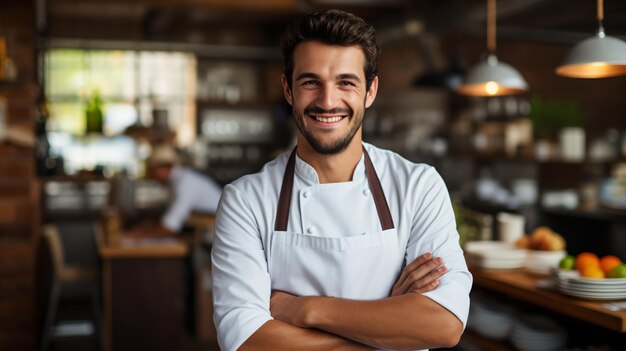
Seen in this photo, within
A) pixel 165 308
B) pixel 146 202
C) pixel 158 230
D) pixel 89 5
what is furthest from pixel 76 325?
pixel 89 5

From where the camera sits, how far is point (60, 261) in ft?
16.6

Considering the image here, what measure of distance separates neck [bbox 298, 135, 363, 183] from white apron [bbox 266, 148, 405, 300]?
0.14 meters

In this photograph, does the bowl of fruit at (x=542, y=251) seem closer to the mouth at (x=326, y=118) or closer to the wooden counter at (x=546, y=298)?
the wooden counter at (x=546, y=298)

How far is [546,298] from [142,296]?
2835 millimetres

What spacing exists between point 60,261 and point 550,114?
4.49 metres

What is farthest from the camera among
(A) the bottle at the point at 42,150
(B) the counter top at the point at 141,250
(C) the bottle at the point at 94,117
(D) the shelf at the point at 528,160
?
(C) the bottle at the point at 94,117

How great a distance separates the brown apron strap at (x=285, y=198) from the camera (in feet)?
5.74

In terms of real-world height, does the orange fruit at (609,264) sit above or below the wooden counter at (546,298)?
above

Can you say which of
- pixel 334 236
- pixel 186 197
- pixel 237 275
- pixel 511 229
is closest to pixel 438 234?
pixel 334 236

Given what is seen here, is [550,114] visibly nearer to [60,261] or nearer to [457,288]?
[60,261]

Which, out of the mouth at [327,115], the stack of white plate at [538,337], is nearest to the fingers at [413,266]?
the mouth at [327,115]

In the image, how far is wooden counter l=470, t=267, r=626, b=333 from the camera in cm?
245

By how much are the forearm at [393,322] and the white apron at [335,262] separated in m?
0.10

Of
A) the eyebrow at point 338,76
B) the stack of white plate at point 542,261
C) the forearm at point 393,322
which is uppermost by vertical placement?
the eyebrow at point 338,76
